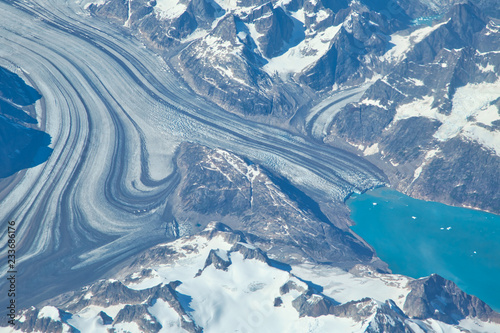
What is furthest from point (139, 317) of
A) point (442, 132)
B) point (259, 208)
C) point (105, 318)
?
point (442, 132)

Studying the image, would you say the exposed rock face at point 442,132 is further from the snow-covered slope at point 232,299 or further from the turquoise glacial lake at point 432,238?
the snow-covered slope at point 232,299

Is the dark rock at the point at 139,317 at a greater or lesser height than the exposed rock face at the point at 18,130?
lesser

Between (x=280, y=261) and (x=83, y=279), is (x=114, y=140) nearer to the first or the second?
(x=83, y=279)

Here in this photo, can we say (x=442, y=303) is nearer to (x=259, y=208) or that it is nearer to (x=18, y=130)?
(x=259, y=208)

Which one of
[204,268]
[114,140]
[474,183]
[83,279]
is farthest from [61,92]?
[474,183]

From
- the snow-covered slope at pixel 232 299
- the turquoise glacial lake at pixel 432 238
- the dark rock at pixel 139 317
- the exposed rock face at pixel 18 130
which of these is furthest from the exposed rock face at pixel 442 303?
the exposed rock face at pixel 18 130
